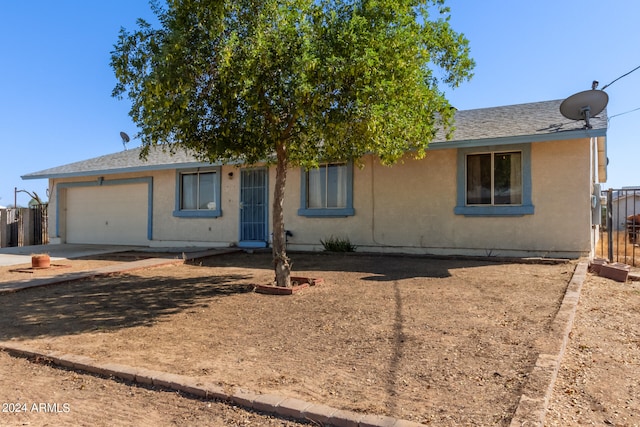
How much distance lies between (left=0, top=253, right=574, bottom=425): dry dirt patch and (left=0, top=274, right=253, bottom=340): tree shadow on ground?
0.03 metres

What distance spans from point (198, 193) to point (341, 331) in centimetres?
1096

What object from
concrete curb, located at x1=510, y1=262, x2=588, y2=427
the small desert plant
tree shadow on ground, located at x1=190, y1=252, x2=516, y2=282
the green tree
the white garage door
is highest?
the green tree

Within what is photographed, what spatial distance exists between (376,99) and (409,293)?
9.78ft

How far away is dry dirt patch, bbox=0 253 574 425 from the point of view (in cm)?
362

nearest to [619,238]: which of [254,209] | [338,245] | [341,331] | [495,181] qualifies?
[495,181]

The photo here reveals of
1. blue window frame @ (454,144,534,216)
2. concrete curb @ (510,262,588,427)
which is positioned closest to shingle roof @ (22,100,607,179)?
blue window frame @ (454,144,534,216)

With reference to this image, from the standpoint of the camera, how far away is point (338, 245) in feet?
40.0

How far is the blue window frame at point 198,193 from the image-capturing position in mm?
14656

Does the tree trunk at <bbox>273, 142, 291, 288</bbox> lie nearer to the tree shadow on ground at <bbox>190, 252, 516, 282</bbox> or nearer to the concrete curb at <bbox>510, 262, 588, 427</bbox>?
the tree shadow on ground at <bbox>190, 252, 516, 282</bbox>

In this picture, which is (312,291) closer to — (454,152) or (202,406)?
(202,406)

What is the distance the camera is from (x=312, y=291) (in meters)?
7.46

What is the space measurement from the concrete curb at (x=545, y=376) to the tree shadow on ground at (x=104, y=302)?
4.43 m

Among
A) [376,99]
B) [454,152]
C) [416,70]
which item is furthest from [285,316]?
[454,152]

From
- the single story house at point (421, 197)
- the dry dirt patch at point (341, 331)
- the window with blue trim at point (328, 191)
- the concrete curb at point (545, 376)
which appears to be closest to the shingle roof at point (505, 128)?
the single story house at point (421, 197)
